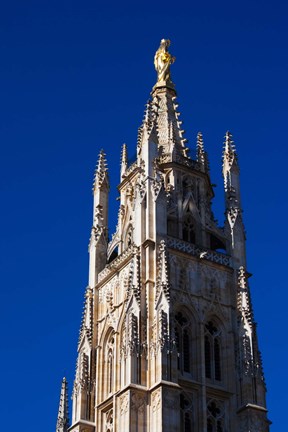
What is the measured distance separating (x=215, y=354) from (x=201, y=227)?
24.6ft

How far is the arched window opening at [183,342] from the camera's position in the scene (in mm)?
48625

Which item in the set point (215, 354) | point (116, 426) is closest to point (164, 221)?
point (215, 354)

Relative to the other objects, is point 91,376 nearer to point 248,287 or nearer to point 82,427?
point 82,427

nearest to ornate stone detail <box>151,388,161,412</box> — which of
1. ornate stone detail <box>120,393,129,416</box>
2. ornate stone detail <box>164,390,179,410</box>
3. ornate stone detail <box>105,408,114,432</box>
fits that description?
ornate stone detail <box>164,390,179,410</box>

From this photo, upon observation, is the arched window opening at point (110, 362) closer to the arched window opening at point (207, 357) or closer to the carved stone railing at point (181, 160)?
the arched window opening at point (207, 357)

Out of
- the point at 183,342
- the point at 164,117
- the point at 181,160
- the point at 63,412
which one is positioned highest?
the point at 164,117

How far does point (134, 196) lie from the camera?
54.1 meters

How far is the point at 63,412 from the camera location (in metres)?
51.6

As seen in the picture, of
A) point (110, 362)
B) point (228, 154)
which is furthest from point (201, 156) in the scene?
point (110, 362)

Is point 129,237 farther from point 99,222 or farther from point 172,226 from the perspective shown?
point 99,222

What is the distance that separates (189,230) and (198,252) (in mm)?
2479

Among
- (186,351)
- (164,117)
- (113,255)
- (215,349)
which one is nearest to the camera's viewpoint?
(186,351)

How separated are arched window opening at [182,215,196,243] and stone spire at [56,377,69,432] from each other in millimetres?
9424

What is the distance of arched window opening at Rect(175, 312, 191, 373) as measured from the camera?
160 feet
